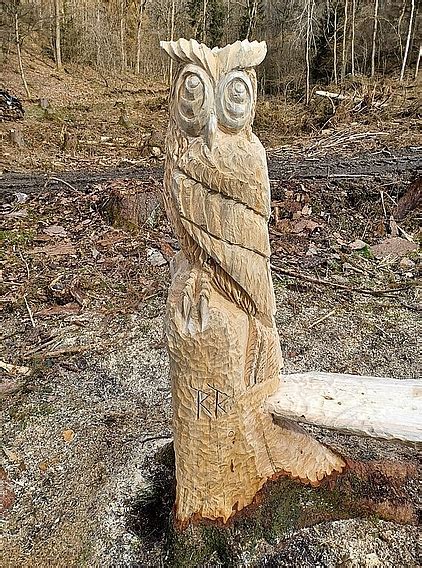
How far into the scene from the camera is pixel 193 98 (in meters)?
1.70

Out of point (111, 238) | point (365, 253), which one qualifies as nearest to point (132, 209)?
point (111, 238)

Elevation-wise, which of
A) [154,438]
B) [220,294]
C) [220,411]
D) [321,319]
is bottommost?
[154,438]

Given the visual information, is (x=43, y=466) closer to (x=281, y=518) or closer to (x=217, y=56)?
(x=281, y=518)

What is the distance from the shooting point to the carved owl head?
1680 millimetres

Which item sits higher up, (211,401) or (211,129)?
(211,129)

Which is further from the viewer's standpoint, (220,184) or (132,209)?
(132,209)

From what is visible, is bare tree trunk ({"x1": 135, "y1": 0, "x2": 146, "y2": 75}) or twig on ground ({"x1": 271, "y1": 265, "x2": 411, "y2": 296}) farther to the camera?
bare tree trunk ({"x1": 135, "y1": 0, "x2": 146, "y2": 75})

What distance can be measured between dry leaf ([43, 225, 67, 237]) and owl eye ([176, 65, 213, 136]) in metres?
4.53

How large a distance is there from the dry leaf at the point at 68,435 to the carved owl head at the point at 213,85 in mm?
2025

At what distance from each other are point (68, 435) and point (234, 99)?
7.18ft

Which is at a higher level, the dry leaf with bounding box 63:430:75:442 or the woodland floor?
the woodland floor

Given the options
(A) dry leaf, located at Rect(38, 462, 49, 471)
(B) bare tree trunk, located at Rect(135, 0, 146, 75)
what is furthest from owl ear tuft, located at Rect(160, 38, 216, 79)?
(B) bare tree trunk, located at Rect(135, 0, 146, 75)

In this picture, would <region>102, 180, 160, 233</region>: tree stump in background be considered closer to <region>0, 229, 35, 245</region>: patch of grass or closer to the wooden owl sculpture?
<region>0, 229, 35, 245</region>: patch of grass

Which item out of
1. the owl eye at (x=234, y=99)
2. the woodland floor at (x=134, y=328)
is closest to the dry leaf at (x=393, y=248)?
the woodland floor at (x=134, y=328)
